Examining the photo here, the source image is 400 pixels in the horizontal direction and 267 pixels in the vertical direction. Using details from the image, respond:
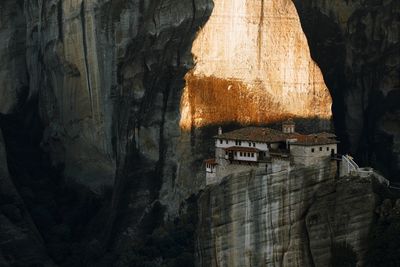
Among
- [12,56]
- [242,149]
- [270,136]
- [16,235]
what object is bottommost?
Result: [16,235]

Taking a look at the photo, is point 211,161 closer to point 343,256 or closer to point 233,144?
point 233,144

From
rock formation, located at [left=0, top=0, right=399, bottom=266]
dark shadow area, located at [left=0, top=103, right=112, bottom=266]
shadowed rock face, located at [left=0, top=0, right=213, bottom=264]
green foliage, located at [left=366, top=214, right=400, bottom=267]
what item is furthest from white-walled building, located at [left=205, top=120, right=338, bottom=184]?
dark shadow area, located at [left=0, top=103, right=112, bottom=266]

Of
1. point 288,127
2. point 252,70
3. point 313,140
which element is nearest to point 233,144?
point 288,127

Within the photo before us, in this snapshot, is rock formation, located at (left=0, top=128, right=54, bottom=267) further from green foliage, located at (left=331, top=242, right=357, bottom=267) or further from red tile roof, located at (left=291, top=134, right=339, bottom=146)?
green foliage, located at (left=331, top=242, right=357, bottom=267)

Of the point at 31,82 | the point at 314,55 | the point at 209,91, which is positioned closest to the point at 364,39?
the point at 314,55

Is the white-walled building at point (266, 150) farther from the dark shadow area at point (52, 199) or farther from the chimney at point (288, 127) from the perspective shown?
the dark shadow area at point (52, 199)
